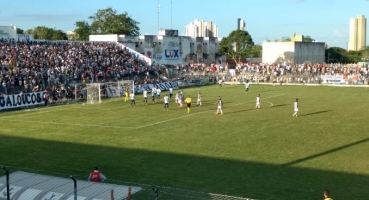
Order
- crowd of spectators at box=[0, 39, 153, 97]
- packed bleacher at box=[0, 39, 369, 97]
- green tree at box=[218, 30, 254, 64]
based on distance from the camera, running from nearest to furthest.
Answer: crowd of spectators at box=[0, 39, 153, 97] → packed bleacher at box=[0, 39, 369, 97] → green tree at box=[218, 30, 254, 64]

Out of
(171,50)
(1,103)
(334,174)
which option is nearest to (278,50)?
(171,50)

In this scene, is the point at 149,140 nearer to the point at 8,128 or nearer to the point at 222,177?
the point at 222,177

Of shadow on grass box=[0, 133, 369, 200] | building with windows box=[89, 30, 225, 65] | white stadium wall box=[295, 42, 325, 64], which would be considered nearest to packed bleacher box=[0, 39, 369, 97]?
building with windows box=[89, 30, 225, 65]

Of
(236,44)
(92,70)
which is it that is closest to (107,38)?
(92,70)

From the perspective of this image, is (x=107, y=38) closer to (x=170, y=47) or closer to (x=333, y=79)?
(x=170, y=47)

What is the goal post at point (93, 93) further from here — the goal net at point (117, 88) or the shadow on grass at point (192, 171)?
the shadow on grass at point (192, 171)

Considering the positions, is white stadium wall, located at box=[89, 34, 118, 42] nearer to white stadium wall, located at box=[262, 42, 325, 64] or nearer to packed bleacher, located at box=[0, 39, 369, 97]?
packed bleacher, located at box=[0, 39, 369, 97]

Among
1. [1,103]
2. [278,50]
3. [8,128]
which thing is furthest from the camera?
[278,50]

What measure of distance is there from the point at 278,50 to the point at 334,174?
8159 centimetres

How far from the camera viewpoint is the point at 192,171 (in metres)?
18.7

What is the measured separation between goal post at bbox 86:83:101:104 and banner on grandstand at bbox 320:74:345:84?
32623 millimetres

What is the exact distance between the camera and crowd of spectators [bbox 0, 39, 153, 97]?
47.0m

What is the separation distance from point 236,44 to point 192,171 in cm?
10090

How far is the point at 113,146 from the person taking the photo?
23.9m
